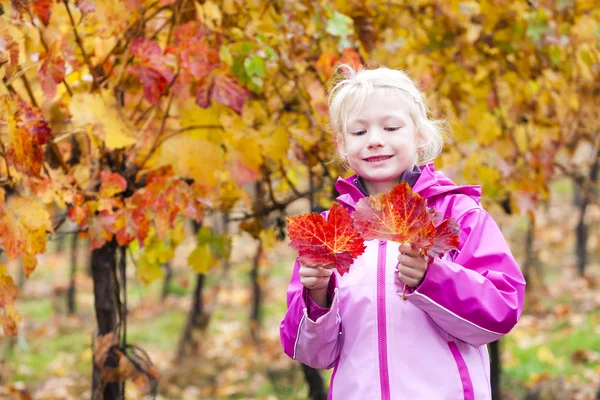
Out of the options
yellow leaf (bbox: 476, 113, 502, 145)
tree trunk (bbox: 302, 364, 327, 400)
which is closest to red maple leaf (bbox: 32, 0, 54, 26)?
tree trunk (bbox: 302, 364, 327, 400)

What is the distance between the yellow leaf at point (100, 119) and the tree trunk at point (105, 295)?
17.8 inches

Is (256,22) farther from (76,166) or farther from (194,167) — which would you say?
(76,166)

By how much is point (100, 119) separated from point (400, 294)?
1.10 metres

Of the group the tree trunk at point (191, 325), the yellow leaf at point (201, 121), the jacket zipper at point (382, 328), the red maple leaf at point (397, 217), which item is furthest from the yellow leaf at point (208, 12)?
the tree trunk at point (191, 325)

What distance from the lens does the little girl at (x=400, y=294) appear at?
1.40 metres

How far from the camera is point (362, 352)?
152cm

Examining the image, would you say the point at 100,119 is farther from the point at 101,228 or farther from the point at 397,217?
the point at 397,217

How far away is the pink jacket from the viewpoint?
1397 millimetres

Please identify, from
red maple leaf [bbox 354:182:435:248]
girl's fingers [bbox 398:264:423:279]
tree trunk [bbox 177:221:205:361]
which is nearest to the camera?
red maple leaf [bbox 354:182:435:248]

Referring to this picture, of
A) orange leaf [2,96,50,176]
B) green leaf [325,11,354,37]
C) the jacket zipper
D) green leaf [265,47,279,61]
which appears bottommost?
the jacket zipper

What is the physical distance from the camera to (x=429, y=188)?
1549 mm

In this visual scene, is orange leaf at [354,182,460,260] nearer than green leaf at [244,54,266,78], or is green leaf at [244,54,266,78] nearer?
orange leaf at [354,182,460,260]

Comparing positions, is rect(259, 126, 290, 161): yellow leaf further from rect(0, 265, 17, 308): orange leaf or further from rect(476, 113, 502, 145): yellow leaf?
rect(476, 113, 502, 145): yellow leaf

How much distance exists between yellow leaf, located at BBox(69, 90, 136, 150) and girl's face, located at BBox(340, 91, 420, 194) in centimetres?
79
